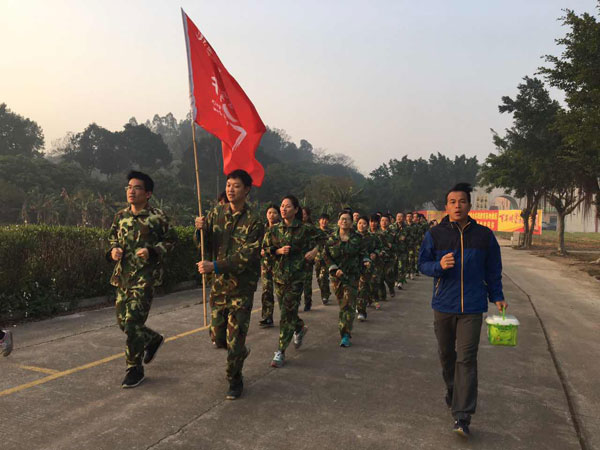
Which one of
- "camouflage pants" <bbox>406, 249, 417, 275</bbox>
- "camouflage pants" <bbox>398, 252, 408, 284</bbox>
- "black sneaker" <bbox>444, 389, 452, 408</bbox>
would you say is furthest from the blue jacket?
"camouflage pants" <bbox>406, 249, 417, 275</bbox>

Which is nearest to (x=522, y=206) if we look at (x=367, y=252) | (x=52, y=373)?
(x=367, y=252)

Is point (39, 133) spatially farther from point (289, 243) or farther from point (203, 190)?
point (289, 243)

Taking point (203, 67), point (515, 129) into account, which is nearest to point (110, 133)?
point (515, 129)

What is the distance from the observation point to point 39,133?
80.2m

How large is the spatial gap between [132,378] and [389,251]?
666cm

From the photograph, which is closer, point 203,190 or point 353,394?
point 353,394

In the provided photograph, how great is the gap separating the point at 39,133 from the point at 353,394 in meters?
89.6

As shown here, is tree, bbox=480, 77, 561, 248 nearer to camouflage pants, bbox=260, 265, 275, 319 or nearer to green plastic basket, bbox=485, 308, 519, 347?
camouflage pants, bbox=260, 265, 275, 319

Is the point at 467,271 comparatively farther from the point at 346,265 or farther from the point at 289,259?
the point at 346,265

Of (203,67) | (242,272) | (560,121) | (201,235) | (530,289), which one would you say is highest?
(560,121)

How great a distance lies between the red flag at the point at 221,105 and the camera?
5340 mm

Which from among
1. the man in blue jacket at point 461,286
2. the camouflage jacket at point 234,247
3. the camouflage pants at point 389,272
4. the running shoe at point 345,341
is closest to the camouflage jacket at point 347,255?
the running shoe at point 345,341

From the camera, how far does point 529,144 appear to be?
24.9m

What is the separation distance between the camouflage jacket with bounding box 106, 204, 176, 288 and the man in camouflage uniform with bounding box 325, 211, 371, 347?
2.37 m
